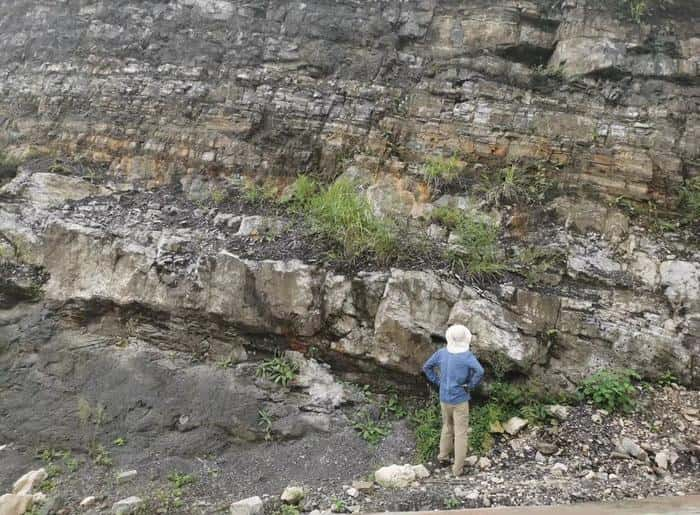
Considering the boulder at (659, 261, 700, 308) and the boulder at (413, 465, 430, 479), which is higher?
the boulder at (659, 261, 700, 308)

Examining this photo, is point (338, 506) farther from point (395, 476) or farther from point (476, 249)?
point (476, 249)

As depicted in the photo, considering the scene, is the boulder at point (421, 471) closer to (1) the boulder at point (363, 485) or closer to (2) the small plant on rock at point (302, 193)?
(1) the boulder at point (363, 485)

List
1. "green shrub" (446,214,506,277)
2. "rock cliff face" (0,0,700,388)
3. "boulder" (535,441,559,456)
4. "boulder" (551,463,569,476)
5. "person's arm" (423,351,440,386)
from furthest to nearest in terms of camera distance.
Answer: "green shrub" (446,214,506,277), "rock cliff face" (0,0,700,388), "person's arm" (423,351,440,386), "boulder" (535,441,559,456), "boulder" (551,463,569,476)

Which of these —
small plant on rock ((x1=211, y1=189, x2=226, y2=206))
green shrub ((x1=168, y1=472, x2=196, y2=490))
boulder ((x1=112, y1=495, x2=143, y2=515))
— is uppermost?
small plant on rock ((x1=211, y1=189, x2=226, y2=206))

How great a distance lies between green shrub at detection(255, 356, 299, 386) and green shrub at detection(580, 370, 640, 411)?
8.74 feet

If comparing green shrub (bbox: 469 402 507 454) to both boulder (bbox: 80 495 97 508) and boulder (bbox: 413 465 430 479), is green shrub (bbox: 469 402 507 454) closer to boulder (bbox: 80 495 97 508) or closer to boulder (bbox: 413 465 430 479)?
boulder (bbox: 413 465 430 479)

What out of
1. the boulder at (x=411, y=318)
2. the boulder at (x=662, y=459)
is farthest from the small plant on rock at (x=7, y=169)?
the boulder at (x=662, y=459)

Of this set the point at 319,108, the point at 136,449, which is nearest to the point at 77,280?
the point at 136,449

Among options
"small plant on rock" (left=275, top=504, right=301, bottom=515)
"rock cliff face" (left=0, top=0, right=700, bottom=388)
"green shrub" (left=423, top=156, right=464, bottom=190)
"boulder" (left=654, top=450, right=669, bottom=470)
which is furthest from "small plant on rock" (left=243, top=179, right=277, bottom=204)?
"boulder" (left=654, top=450, right=669, bottom=470)

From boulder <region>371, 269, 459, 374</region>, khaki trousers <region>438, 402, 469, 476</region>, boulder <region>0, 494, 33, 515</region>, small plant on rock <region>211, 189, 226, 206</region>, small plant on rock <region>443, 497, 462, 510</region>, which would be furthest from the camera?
small plant on rock <region>211, 189, 226, 206</region>

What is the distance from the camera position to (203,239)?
17.1ft

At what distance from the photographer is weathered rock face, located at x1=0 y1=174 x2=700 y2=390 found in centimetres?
443

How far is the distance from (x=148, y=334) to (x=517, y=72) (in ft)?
18.2

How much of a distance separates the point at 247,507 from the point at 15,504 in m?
1.76
